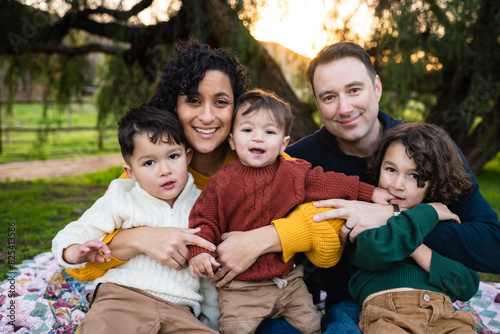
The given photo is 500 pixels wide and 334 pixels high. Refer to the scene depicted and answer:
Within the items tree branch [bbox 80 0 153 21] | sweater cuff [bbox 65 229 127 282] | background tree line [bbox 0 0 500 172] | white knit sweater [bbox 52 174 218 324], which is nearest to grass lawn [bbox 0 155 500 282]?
background tree line [bbox 0 0 500 172]

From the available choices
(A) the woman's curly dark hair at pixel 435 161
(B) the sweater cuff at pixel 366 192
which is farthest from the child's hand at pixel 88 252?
(A) the woman's curly dark hair at pixel 435 161

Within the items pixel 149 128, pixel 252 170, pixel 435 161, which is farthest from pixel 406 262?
pixel 149 128

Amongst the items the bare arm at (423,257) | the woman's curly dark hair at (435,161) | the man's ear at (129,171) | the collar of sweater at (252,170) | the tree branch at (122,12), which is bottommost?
the bare arm at (423,257)

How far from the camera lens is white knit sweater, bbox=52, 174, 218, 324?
6.30ft

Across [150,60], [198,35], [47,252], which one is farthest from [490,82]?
[47,252]

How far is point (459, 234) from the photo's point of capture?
1.94 metres

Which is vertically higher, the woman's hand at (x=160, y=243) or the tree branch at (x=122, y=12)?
the tree branch at (x=122, y=12)

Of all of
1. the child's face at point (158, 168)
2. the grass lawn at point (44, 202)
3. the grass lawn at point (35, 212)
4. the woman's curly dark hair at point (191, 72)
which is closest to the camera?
the child's face at point (158, 168)

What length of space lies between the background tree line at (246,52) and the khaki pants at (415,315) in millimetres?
2916

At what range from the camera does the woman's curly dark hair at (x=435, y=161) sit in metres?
1.96

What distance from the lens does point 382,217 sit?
6.36 ft

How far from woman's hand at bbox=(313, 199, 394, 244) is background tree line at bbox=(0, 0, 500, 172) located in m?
2.63

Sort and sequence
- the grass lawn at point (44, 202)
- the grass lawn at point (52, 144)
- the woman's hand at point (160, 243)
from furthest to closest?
1. the grass lawn at point (52, 144)
2. the grass lawn at point (44, 202)
3. the woman's hand at point (160, 243)

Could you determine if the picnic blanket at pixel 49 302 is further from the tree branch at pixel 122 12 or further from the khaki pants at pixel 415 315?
the tree branch at pixel 122 12
